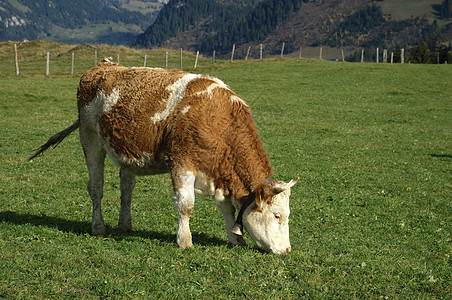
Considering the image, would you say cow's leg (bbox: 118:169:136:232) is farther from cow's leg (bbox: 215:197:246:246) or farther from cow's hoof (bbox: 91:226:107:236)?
cow's leg (bbox: 215:197:246:246)

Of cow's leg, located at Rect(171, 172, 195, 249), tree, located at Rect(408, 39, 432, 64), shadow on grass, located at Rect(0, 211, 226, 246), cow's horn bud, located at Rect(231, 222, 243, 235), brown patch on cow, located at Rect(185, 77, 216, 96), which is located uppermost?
tree, located at Rect(408, 39, 432, 64)

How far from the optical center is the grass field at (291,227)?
21.5 feet

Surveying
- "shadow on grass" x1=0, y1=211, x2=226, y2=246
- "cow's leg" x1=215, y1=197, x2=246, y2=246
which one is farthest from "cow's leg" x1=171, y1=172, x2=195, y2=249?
"shadow on grass" x1=0, y1=211, x2=226, y2=246

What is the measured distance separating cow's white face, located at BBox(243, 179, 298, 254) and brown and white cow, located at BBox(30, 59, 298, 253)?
0.05ft

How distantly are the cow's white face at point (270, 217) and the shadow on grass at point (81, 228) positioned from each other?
46.3 inches

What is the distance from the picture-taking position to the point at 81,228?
29.5 ft

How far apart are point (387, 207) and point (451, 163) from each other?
7.23 m

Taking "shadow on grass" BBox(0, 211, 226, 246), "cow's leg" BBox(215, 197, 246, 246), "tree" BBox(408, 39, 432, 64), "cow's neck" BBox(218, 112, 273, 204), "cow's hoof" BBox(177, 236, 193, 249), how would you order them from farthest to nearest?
"tree" BBox(408, 39, 432, 64) → "shadow on grass" BBox(0, 211, 226, 246) → "cow's leg" BBox(215, 197, 246, 246) → "cow's hoof" BBox(177, 236, 193, 249) → "cow's neck" BBox(218, 112, 273, 204)

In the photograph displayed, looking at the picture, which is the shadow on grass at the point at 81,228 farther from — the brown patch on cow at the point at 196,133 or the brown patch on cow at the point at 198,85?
the brown patch on cow at the point at 198,85

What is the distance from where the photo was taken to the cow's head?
279 inches

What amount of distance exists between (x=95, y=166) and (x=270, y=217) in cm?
387

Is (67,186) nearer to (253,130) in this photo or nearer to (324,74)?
(253,130)

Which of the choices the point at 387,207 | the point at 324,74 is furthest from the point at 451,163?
the point at 324,74

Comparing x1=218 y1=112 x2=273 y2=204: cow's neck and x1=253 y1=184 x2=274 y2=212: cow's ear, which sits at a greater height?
x1=218 y1=112 x2=273 y2=204: cow's neck
